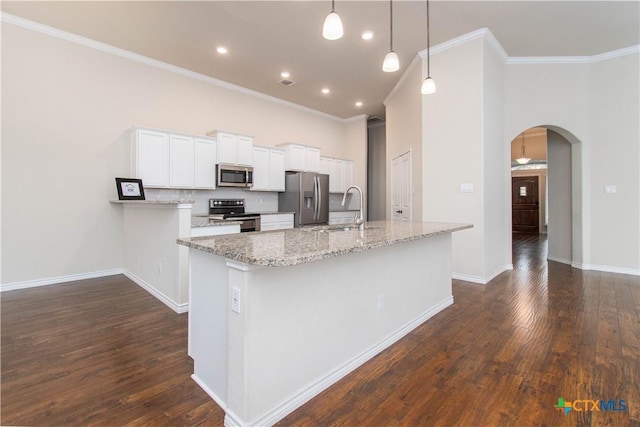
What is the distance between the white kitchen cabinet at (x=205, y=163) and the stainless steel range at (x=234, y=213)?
0.39 metres

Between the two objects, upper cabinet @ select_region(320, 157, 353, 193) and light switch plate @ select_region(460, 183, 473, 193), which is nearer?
light switch plate @ select_region(460, 183, 473, 193)

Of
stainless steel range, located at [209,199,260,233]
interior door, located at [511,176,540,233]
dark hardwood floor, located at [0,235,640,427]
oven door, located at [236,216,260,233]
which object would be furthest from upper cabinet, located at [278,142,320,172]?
interior door, located at [511,176,540,233]

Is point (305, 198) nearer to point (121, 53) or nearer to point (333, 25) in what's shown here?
point (121, 53)

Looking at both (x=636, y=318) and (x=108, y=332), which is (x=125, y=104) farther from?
(x=636, y=318)

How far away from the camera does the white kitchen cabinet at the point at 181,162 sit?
14.8ft

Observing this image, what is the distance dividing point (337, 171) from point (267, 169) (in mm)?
2067

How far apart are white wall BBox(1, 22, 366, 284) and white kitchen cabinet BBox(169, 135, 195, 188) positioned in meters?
0.50

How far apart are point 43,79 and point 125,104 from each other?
896mm

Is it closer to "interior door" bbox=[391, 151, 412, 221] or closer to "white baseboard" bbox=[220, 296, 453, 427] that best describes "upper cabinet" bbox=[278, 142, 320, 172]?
"interior door" bbox=[391, 151, 412, 221]

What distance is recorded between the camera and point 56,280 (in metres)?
3.96

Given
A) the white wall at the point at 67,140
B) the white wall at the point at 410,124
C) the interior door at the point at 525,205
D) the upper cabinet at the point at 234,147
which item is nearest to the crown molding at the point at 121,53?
the white wall at the point at 67,140

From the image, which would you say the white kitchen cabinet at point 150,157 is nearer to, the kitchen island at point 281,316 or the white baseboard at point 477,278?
the kitchen island at point 281,316

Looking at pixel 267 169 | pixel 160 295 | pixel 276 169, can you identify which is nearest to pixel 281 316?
pixel 160 295

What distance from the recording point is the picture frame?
4.12 meters
